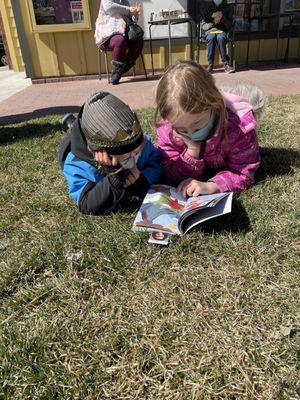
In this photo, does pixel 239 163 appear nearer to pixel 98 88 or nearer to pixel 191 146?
pixel 191 146

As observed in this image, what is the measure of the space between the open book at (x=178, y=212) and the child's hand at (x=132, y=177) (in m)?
0.14

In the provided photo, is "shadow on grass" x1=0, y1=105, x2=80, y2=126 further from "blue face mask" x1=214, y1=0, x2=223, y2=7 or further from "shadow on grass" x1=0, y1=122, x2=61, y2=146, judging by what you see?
"blue face mask" x1=214, y1=0, x2=223, y2=7

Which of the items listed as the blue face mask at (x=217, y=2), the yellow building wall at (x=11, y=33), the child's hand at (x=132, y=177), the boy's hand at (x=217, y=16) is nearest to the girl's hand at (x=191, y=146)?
the child's hand at (x=132, y=177)

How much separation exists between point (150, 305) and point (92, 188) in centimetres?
82

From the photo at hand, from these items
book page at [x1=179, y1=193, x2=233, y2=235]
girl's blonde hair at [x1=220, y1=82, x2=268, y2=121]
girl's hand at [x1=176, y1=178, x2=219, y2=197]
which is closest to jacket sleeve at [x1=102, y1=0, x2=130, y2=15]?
girl's blonde hair at [x1=220, y1=82, x2=268, y2=121]

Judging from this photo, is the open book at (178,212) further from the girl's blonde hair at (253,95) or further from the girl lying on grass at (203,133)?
the girl's blonde hair at (253,95)

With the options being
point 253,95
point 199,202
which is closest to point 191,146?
point 199,202

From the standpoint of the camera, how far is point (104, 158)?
6.08 ft

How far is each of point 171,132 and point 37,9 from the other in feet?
18.7

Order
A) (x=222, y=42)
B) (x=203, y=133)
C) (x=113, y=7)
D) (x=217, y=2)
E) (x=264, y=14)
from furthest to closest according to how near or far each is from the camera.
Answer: (x=264, y=14) → (x=222, y=42) → (x=217, y=2) → (x=113, y=7) → (x=203, y=133)

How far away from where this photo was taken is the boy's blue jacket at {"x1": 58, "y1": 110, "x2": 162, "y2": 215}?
1994 mm

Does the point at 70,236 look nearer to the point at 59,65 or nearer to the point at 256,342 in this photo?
the point at 256,342

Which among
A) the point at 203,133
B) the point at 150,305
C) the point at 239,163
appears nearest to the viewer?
the point at 150,305

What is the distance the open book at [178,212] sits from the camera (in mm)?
1768
